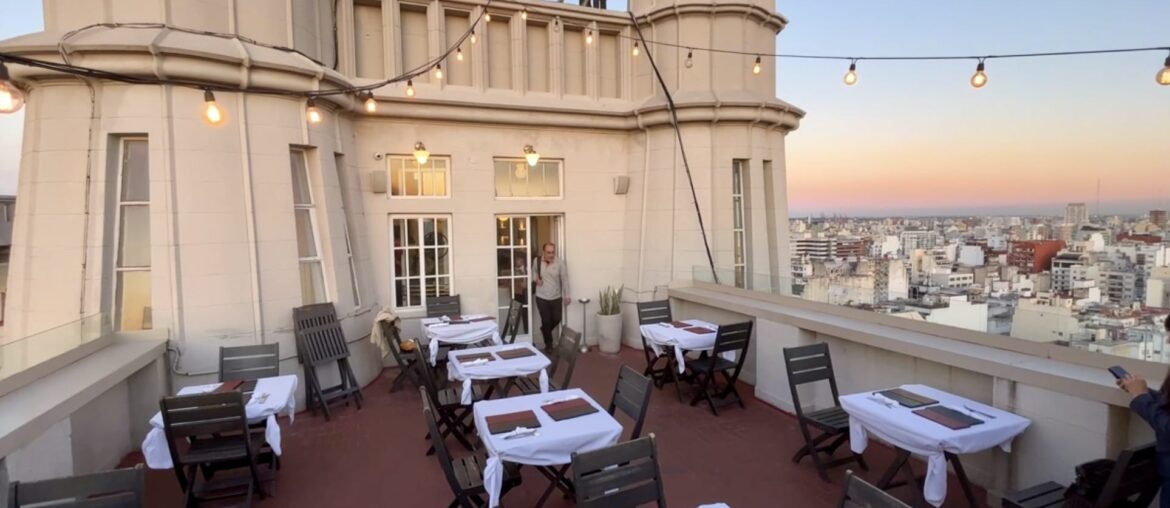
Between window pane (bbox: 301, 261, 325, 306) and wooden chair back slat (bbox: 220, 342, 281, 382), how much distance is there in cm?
128

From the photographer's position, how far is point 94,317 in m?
5.38

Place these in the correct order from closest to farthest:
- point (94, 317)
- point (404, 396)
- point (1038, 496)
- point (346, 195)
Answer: point (1038, 496) < point (94, 317) < point (404, 396) < point (346, 195)

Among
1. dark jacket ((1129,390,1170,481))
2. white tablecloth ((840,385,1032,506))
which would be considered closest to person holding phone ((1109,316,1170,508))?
dark jacket ((1129,390,1170,481))

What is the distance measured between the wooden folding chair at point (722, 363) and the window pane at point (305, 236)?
16.9 ft

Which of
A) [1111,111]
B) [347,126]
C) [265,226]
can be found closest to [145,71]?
[265,226]

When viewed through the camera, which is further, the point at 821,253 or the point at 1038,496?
the point at 821,253

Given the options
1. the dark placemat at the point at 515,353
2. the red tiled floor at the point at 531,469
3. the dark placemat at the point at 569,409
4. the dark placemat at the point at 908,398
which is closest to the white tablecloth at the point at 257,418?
the red tiled floor at the point at 531,469

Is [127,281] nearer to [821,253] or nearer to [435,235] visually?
[435,235]

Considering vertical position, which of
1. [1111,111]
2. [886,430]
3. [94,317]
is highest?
[1111,111]

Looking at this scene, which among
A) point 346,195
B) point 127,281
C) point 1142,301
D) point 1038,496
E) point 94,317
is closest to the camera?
point 1038,496

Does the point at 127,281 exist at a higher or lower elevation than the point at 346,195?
lower

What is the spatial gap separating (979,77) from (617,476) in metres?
5.38

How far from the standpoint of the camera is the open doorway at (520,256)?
930 centimetres

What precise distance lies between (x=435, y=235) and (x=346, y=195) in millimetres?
1540
